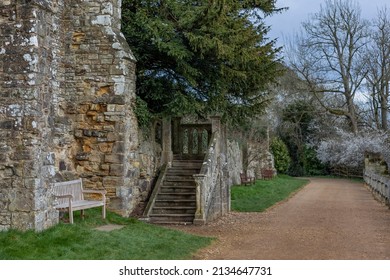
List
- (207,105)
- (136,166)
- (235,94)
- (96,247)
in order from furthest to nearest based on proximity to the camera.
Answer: (235,94)
(207,105)
(136,166)
(96,247)

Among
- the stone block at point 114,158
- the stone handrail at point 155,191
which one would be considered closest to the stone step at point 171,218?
the stone handrail at point 155,191

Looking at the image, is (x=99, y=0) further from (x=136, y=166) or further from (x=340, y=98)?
(x=340, y=98)

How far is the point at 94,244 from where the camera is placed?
29.5ft

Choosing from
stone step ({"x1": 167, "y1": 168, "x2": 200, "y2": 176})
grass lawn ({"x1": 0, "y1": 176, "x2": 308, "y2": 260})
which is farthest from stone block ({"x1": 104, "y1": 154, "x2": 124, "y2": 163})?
stone step ({"x1": 167, "y1": 168, "x2": 200, "y2": 176})

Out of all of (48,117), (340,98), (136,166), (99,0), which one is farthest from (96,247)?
(340,98)

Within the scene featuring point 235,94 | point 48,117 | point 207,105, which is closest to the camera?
point 48,117

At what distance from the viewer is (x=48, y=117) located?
9.98m

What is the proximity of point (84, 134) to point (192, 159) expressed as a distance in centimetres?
443

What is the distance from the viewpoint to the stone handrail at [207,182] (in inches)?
538

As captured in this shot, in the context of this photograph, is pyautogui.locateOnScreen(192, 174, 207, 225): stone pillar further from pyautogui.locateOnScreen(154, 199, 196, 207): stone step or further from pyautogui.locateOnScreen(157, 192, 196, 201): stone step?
pyautogui.locateOnScreen(157, 192, 196, 201): stone step

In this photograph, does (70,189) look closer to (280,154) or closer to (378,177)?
(378,177)

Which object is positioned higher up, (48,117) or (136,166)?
(48,117)

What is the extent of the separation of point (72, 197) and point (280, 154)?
30.7 m

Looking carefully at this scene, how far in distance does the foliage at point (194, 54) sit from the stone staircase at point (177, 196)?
174 centimetres
